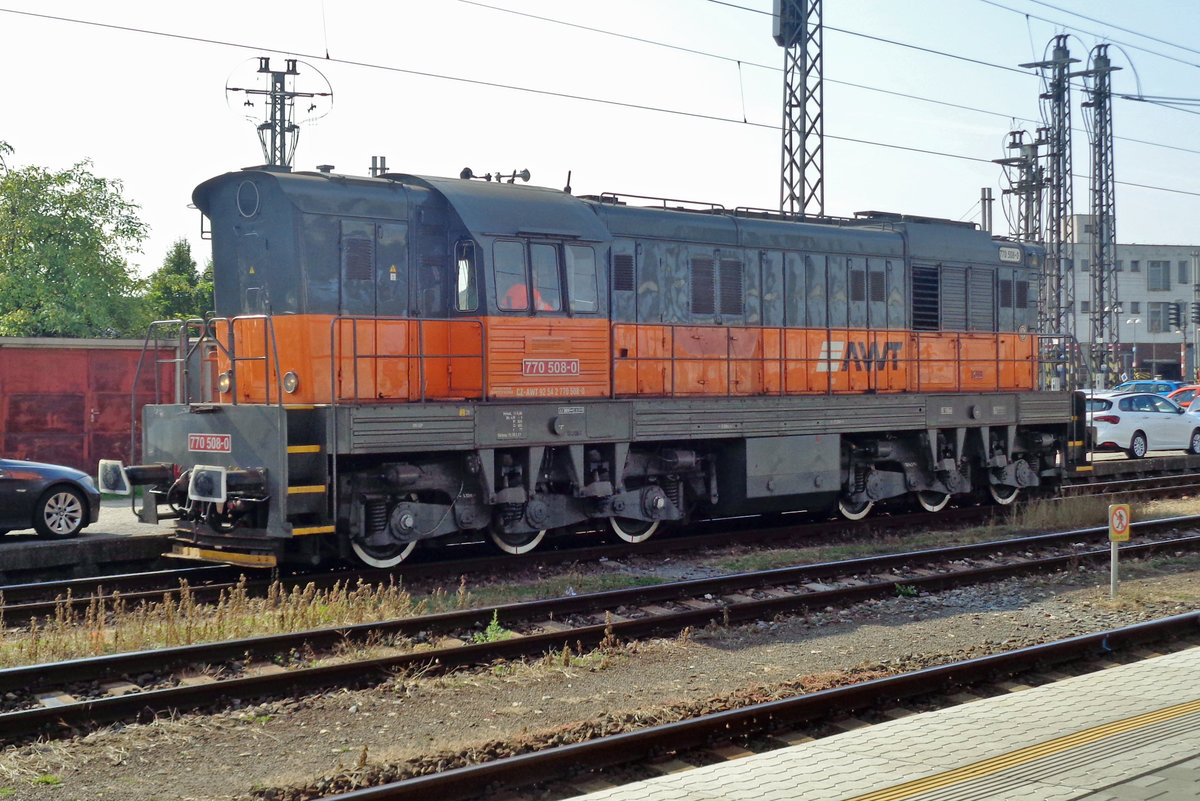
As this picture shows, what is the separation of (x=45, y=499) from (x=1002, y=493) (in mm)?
14165

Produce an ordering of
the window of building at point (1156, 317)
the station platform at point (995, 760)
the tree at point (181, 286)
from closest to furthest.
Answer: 1. the station platform at point (995, 760)
2. the tree at point (181, 286)
3. the window of building at point (1156, 317)

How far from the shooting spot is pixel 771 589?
37.3 feet

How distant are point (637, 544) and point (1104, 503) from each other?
8.87 metres

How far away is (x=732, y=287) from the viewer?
14.8m

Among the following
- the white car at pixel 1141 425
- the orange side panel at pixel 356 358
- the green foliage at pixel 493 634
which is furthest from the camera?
the white car at pixel 1141 425

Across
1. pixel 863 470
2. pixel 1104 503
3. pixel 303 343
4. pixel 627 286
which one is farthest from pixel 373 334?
pixel 1104 503

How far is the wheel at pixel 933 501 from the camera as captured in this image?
1733 cm

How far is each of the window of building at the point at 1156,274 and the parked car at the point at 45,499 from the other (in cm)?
8766

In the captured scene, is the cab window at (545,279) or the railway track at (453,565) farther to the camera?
the cab window at (545,279)

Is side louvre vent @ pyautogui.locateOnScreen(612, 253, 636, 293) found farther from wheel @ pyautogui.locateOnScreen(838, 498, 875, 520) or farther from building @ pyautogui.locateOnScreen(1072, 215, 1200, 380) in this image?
building @ pyautogui.locateOnScreen(1072, 215, 1200, 380)

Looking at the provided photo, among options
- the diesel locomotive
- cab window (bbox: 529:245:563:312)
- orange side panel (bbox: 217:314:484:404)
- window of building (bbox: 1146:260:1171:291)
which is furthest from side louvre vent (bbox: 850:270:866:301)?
window of building (bbox: 1146:260:1171:291)

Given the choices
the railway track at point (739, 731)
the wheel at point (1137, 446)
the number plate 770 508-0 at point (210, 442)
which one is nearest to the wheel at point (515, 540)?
the number plate 770 508-0 at point (210, 442)

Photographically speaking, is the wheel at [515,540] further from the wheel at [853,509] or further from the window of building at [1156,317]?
the window of building at [1156,317]

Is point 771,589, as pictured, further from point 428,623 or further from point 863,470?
point 863,470
